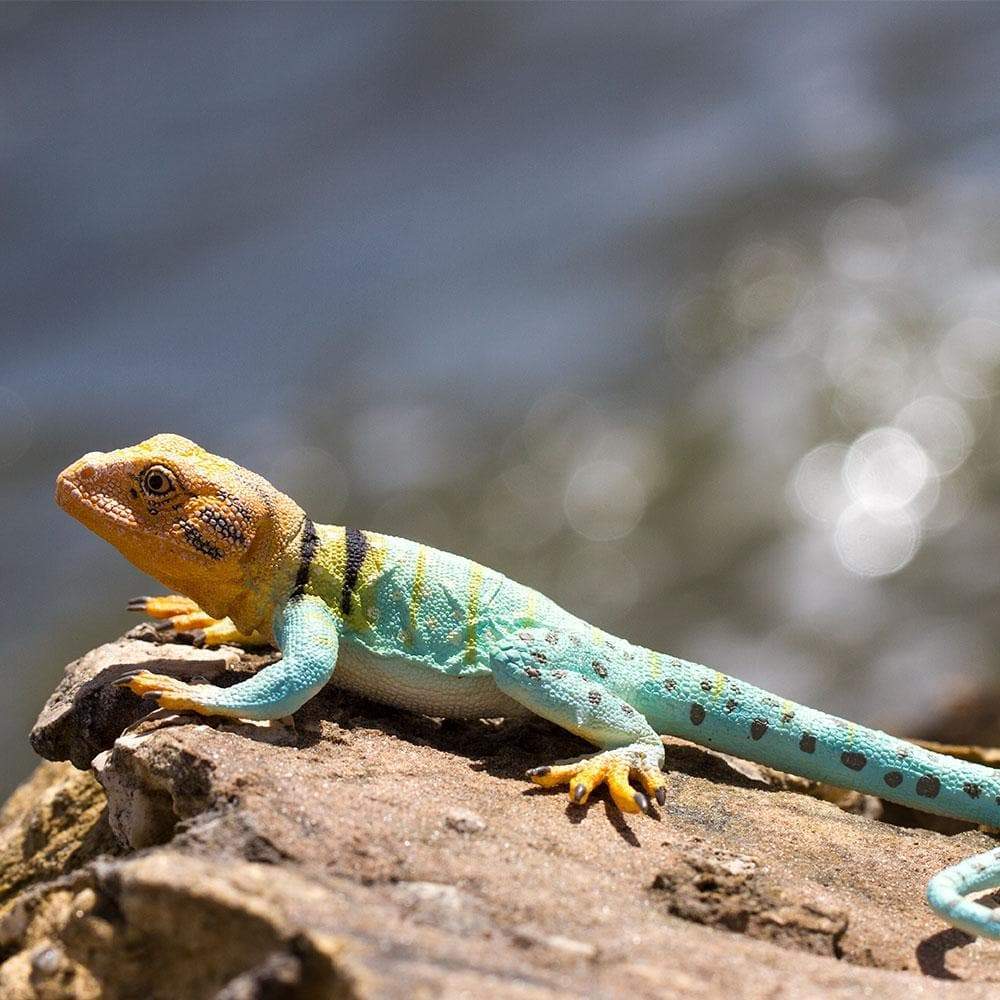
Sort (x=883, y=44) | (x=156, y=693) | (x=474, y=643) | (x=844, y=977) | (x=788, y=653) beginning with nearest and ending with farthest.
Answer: (x=844, y=977) → (x=156, y=693) → (x=474, y=643) → (x=788, y=653) → (x=883, y=44)

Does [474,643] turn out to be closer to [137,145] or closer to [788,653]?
[788,653]

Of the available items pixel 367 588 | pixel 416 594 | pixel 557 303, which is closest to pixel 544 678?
pixel 416 594

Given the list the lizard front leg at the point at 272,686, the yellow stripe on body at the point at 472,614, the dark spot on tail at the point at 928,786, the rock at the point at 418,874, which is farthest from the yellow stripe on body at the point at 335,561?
the dark spot on tail at the point at 928,786

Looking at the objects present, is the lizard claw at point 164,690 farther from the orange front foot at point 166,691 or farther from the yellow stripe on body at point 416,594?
the yellow stripe on body at point 416,594

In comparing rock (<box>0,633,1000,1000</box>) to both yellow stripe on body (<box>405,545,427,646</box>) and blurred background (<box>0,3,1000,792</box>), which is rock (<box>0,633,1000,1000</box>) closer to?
yellow stripe on body (<box>405,545,427,646</box>)

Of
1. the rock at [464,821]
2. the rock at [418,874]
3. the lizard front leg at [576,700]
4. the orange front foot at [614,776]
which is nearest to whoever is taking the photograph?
the rock at [418,874]

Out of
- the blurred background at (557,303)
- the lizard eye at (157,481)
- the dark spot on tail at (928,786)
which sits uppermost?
the blurred background at (557,303)

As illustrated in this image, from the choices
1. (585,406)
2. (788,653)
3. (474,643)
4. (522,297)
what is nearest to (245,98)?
(522,297)
